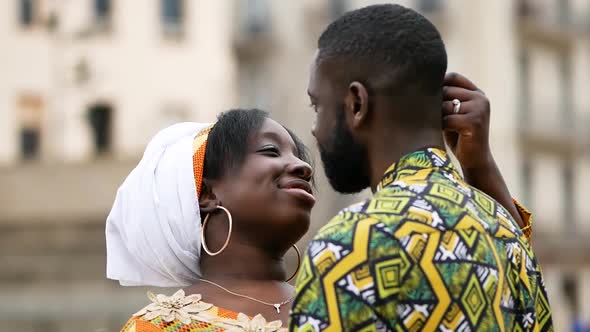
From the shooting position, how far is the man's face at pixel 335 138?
3.37m

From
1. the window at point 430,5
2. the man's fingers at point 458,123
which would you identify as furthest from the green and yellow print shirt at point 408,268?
the window at point 430,5

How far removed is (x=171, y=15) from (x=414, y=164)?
3345 centimetres

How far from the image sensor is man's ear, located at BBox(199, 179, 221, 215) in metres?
4.54

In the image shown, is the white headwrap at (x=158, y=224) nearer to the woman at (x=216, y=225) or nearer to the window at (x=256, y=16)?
the woman at (x=216, y=225)

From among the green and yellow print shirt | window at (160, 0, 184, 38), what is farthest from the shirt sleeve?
window at (160, 0, 184, 38)

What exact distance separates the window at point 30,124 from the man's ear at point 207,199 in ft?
103

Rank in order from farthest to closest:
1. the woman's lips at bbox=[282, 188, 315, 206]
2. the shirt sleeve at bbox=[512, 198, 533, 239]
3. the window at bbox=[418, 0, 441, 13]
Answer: the window at bbox=[418, 0, 441, 13], the woman's lips at bbox=[282, 188, 315, 206], the shirt sleeve at bbox=[512, 198, 533, 239]

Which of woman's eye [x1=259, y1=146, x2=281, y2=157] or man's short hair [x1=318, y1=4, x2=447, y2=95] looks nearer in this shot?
man's short hair [x1=318, y1=4, x2=447, y2=95]

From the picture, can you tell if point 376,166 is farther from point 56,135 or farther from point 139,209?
point 56,135

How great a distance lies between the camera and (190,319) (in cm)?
431

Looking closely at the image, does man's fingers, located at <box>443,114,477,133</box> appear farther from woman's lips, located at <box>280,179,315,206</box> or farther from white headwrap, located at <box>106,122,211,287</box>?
white headwrap, located at <box>106,122,211,287</box>

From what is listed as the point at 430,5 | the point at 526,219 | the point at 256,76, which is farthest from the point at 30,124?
the point at 526,219

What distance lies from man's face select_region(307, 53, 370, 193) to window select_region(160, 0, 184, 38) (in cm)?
3318

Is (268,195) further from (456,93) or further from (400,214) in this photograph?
(400,214)
